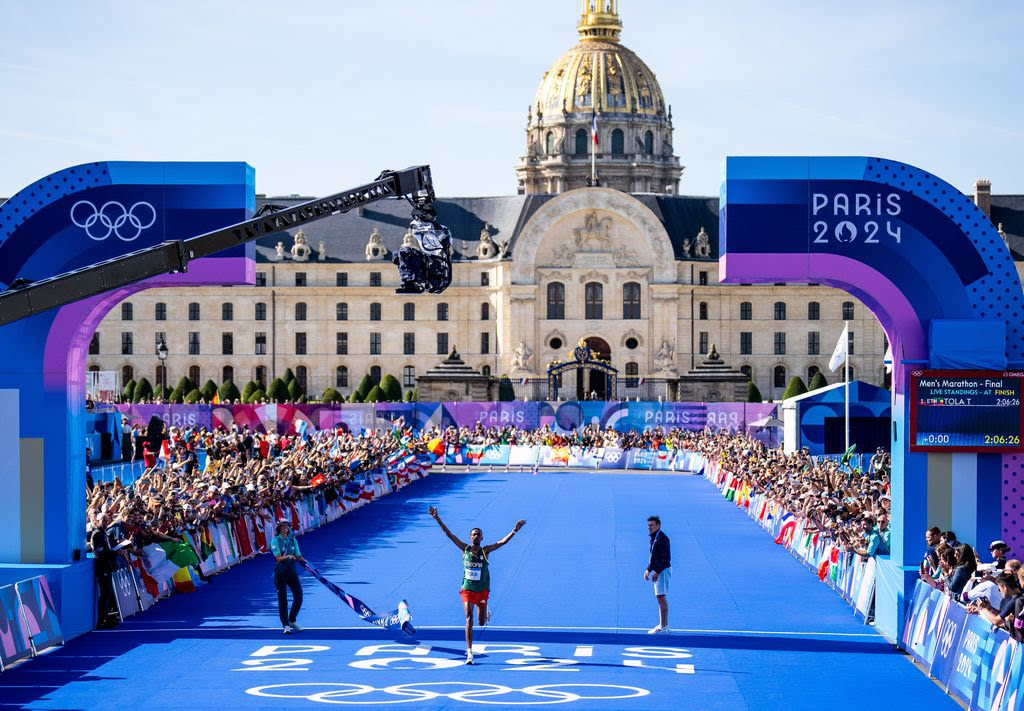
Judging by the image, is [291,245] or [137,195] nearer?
[137,195]

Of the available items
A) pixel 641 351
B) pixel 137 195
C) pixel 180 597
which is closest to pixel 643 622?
pixel 180 597

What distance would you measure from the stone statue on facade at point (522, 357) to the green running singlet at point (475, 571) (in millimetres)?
77311

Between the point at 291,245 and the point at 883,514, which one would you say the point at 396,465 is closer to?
the point at 883,514

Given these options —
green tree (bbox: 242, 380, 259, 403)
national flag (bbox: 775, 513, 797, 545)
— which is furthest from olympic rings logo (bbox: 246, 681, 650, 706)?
green tree (bbox: 242, 380, 259, 403)

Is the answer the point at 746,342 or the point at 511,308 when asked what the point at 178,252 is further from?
the point at 746,342

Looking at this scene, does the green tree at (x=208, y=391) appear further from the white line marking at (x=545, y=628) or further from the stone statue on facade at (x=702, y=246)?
the white line marking at (x=545, y=628)

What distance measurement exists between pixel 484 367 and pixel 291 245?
1854 cm

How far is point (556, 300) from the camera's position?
97562 millimetres

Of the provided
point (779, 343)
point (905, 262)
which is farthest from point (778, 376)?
point (905, 262)

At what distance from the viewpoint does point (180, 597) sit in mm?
24219

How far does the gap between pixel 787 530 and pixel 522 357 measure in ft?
216

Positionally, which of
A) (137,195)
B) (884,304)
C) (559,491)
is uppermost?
(137,195)

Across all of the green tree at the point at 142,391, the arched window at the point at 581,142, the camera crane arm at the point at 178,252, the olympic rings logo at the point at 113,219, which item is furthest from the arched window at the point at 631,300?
the camera crane arm at the point at 178,252

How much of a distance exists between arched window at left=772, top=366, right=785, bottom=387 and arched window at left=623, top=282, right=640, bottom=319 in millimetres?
10651
